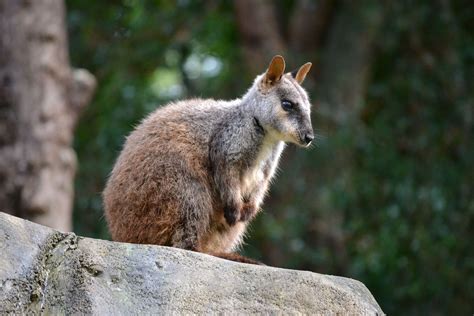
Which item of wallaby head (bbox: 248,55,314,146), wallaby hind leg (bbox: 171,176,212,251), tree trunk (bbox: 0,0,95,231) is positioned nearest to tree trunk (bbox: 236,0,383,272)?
tree trunk (bbox: 0,0,95,231)

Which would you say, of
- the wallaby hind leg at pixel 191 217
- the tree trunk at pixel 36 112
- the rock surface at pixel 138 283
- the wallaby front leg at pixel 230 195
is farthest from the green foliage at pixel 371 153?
the rock surface at pixel 138 283

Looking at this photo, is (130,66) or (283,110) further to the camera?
(130,66)

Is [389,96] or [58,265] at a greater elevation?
[58,265]

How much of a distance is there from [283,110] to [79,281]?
249cm

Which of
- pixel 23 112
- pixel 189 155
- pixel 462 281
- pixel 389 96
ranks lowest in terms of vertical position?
pixel 462 281

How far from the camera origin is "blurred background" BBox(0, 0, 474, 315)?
13.4m

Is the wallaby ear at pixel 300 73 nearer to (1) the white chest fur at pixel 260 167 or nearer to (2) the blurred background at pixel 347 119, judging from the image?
(1) the white chest fur at pixel 260 167

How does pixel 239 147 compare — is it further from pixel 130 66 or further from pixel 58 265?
pixel 130 66

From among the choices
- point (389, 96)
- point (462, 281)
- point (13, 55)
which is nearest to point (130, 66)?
point (389, 96)

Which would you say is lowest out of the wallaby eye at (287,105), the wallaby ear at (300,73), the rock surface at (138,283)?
the rock surface at (138,283)

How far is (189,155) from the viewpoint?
6.86 m

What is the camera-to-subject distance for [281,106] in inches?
287

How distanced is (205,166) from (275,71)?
1004 millimetres

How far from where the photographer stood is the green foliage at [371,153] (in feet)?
43.7
